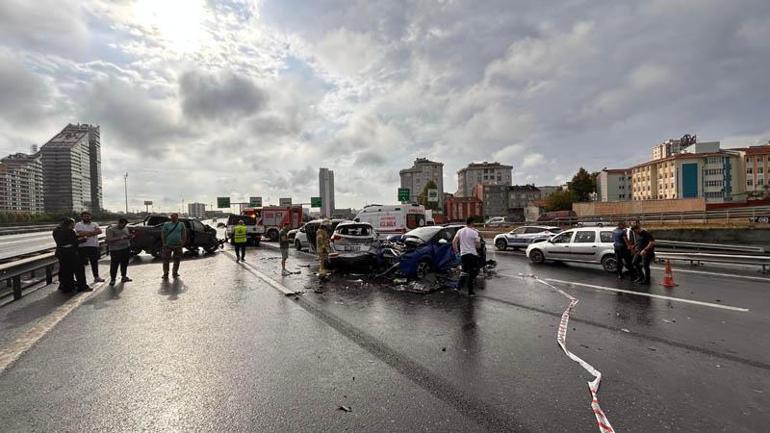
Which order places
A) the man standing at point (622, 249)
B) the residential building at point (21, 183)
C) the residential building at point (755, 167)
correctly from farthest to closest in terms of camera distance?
the residential building at point (755, 167) → the residential building at point (21, 183) → the man standing at point (622, 249)

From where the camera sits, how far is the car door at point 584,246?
12.3 metres

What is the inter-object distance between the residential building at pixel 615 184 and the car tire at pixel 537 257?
4871 inches

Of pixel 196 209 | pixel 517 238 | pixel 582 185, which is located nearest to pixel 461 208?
pixel 517 238

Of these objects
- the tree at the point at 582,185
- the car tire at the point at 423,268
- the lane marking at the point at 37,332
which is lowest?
the lane marking at the point at 37,332

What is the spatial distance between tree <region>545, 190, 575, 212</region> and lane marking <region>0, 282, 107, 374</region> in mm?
86481

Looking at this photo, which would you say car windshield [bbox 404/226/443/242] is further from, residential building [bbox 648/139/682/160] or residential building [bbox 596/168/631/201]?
residential building [bbox 648/139/682/160]

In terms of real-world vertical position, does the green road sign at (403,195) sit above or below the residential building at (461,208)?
above

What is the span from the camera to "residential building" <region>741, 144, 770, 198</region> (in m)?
89.9

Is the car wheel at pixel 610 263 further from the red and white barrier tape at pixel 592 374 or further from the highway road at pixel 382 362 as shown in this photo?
the red and white barrier tape at pixel 592 374

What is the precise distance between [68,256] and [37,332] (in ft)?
12.4

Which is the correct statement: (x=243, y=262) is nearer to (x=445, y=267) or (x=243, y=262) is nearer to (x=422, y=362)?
(x=445, y=267)

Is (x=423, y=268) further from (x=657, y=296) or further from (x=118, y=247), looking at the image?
(x=118, y=247)

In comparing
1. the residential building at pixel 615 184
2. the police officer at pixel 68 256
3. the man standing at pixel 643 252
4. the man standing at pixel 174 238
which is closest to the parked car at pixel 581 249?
the man standing at pixel 643 252

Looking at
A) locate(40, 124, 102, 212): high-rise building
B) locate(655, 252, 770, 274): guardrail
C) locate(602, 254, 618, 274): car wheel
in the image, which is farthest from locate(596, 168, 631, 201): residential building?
locate(40, 124, 102, 212): high-rise building
